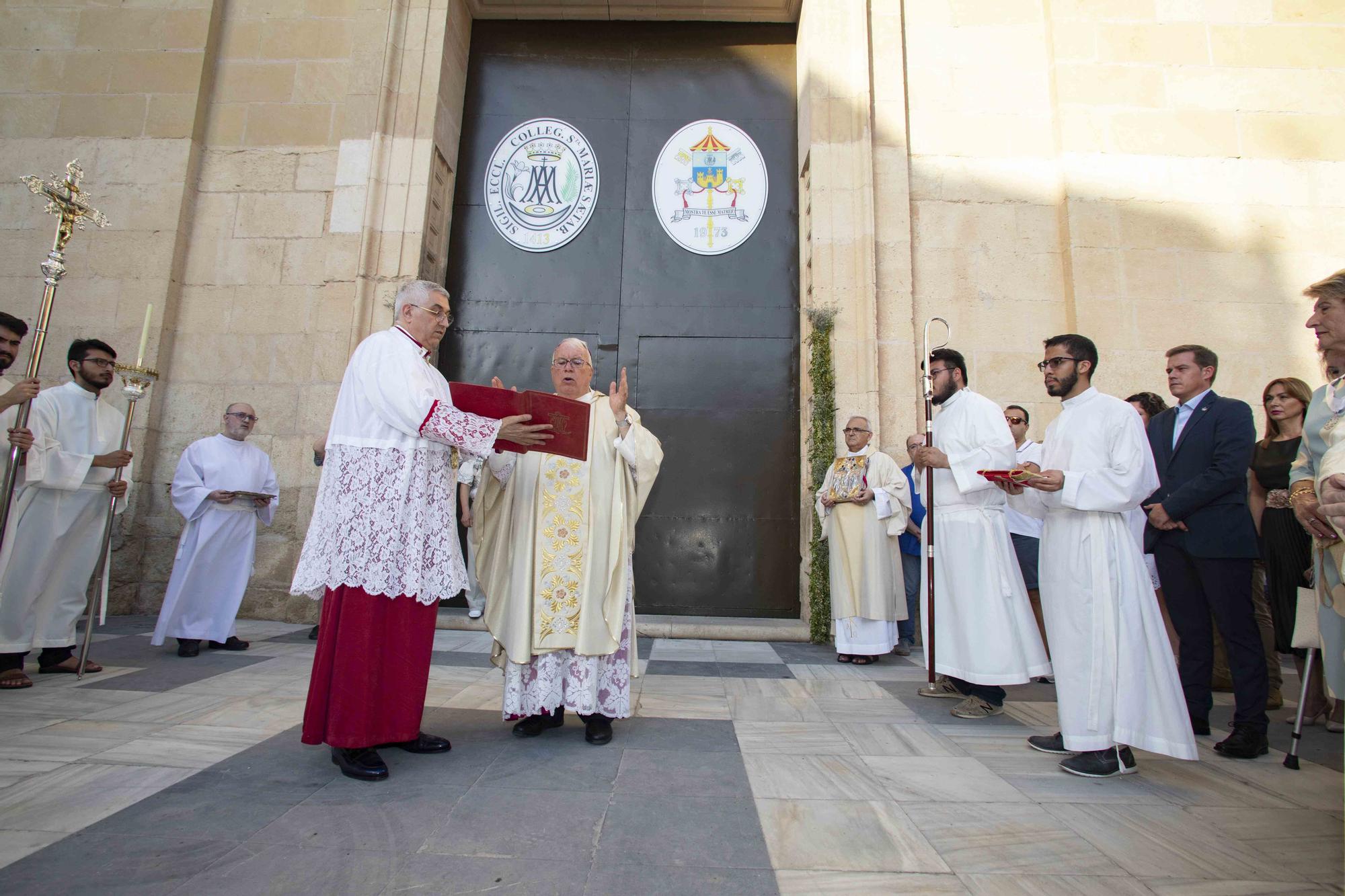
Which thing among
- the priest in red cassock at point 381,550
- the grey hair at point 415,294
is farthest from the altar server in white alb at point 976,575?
the grey hair at point 415,294

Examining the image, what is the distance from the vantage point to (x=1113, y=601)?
2.96 metres

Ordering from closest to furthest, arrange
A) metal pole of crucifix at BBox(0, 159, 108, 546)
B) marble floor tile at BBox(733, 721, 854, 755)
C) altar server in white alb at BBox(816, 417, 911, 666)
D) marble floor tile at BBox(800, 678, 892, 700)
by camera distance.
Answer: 1. marble floor tile at BBox(733, 721, 854, 755)
2. metal pole of crucifix at BBox(0, 159, 108, 546)
3. marble floor tile at BBox(800, 678, 892, 700)
4. altar server in white alb at BBox(816, 417, 911, 666)

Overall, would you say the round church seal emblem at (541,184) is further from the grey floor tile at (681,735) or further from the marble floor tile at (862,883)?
the marble floor tile at (862,883)

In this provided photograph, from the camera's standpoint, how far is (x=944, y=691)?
13.7 feet

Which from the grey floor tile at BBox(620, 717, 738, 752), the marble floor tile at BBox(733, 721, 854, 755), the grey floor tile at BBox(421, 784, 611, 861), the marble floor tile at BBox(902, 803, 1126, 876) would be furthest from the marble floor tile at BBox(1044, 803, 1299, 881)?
the grey floor tile at BBox(421, 784, 611, 861)

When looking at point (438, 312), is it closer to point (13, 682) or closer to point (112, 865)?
Result: point (112, 865)

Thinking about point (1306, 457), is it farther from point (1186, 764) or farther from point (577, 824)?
point (577, 824)

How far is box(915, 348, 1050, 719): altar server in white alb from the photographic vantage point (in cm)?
375

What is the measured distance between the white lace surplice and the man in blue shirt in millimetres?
3335

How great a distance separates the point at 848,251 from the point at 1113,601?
174 inches

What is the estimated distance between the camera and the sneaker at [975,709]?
12.1 feet

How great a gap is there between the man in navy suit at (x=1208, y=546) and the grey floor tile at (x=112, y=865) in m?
3.96

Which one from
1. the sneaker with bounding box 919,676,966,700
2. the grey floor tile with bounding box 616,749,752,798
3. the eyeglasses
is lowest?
the grey floor tile with bounding box 616,749,752,798

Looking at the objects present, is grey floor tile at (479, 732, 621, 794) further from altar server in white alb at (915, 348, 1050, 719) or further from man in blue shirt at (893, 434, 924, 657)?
man in blue shirt at (893, 434, 924, 657)
